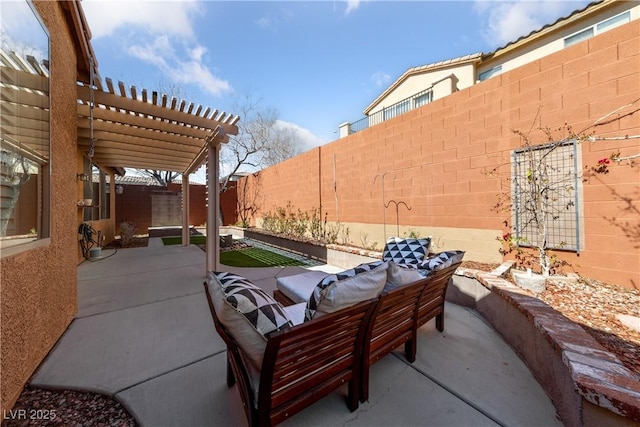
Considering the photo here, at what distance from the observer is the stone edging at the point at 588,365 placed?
1217 mm

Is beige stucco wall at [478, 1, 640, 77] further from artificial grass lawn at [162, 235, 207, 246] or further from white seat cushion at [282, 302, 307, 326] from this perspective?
artificial grass lawn at [162, 235, 207, 246]

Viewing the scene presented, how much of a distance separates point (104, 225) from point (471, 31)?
13006 mm

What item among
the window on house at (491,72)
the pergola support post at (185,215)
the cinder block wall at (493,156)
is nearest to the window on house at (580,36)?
the window on house at (491,72)

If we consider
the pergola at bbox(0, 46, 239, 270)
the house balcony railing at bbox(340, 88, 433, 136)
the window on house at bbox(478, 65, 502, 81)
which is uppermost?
the window on house at bbox(478, 65, 502, 81)

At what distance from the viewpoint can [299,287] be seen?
295 centimetres

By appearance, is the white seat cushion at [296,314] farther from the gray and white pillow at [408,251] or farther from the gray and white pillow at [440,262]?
the gray and white pillow at [408,251]

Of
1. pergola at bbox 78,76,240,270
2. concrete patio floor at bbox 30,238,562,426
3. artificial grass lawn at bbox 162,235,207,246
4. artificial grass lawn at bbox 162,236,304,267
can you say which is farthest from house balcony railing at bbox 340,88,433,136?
concrete patio floor at bbox 30,238,562,426

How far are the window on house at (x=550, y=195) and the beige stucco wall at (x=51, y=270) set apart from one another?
5.52 metres

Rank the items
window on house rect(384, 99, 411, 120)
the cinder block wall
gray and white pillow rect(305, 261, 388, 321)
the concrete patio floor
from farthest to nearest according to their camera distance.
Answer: window on house rect(384, 99, 411, 120) < the cinder block wall < the concrete patio floor < gray and white pillow rect(305, 261, 388, 321)

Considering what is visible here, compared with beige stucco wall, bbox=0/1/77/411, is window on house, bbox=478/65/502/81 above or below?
above

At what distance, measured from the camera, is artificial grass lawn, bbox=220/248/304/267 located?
20.2ft

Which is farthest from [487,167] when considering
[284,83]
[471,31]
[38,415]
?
[284,83]

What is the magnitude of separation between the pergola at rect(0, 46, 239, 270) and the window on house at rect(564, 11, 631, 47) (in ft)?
36.5

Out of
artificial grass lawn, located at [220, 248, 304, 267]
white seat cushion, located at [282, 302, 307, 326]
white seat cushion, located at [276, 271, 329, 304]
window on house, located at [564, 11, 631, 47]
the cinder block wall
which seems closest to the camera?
white seat cushion, located at [282, 302, 307, 326]
